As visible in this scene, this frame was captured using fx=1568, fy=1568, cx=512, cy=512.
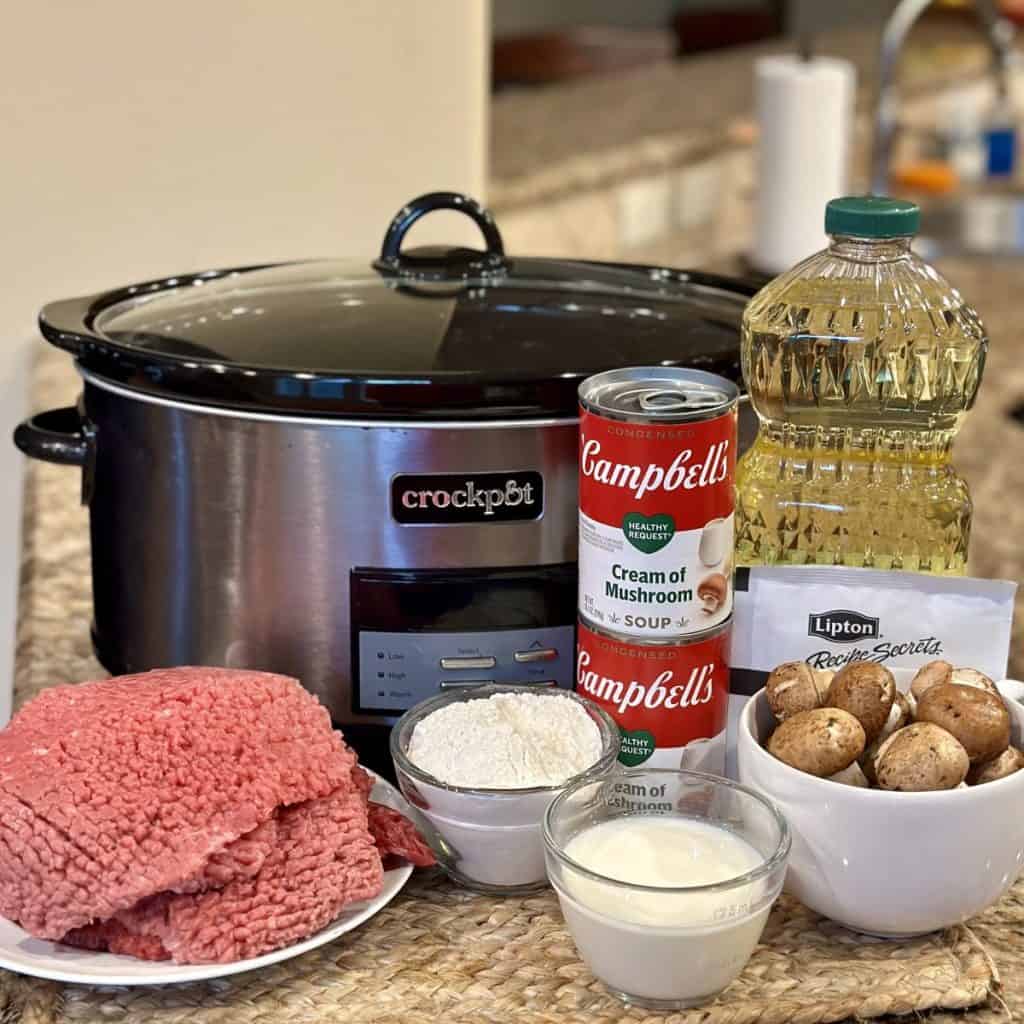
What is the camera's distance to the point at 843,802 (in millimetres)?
722

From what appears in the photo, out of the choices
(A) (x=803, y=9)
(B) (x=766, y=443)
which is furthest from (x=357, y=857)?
(A) (x=803, y=9)

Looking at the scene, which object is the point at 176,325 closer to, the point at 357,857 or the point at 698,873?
the point at 357,857

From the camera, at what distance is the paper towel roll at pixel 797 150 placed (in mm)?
2346

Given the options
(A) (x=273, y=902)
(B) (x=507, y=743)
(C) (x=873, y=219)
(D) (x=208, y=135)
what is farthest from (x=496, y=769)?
(D) (x=208, y=135)

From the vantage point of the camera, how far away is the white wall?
147 centimetres

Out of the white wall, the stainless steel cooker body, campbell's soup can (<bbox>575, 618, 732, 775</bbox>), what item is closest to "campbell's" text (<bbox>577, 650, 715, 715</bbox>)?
campbell's soup can (<bbox>575, 618, 732, 775</bbox>)

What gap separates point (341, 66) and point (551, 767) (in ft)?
3.56

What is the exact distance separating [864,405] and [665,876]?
0.96 ft

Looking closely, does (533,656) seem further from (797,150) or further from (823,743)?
(797,150)

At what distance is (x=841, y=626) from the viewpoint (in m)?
0.83

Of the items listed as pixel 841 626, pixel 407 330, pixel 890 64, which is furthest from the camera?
pixel 890 64

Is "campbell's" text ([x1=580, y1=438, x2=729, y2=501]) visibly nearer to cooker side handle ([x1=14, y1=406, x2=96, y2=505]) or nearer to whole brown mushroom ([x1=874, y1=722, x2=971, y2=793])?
whole brown mushroom ([x1=874, y1=722, x2=971, y2=793])

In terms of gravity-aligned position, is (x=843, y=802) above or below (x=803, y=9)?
below

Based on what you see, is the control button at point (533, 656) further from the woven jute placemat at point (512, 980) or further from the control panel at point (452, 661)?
the woven jute placemat at point (512, 980)
